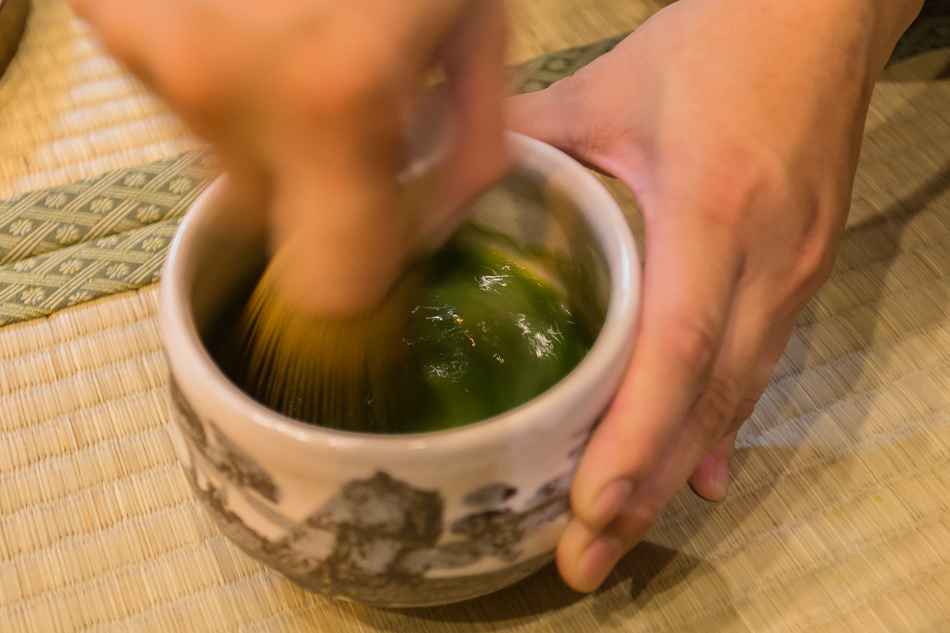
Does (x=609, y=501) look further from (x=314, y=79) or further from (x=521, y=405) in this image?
(x=314, y=79)

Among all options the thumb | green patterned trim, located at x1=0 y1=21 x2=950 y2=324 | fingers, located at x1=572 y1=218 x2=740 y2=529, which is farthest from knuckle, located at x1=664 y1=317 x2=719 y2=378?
green patterned trim, located at x1=0 y1=21 x2=950 y2=324

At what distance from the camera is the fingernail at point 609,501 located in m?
0.42

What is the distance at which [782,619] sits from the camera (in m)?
0.50

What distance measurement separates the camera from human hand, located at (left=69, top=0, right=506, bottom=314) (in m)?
0.26

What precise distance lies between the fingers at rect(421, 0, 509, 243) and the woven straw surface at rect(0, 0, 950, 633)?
24cm

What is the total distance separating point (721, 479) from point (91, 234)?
61 centimetres

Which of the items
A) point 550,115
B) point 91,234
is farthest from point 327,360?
point 91,234

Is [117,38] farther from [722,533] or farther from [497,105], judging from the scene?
[722,533]

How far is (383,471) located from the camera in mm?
362

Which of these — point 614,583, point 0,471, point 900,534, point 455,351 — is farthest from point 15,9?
point 900,534

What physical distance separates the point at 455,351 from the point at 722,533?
242 millimetres

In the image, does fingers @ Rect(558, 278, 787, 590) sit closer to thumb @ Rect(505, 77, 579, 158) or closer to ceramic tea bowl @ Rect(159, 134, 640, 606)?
ceramic tea bowl @ Rect(159, 134, 640, 606)

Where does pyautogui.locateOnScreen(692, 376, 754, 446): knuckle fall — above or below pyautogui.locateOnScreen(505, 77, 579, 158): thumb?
below

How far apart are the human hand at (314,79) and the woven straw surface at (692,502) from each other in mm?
261
